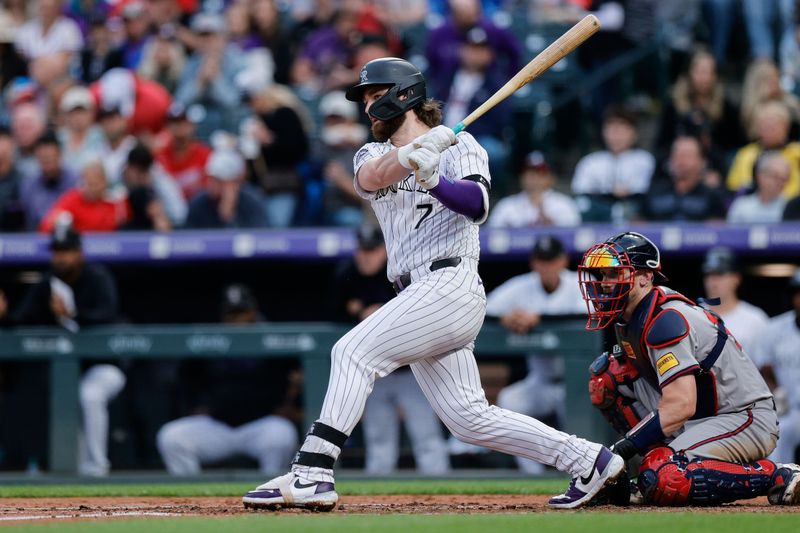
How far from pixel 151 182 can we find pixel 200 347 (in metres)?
1.66

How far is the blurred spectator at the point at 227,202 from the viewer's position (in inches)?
353

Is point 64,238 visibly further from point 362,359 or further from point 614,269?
point 614,269

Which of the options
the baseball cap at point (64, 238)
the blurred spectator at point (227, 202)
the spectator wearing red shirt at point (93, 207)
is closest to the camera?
the baseball cap at point (64, 238)

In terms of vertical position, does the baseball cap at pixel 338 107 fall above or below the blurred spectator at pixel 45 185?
above

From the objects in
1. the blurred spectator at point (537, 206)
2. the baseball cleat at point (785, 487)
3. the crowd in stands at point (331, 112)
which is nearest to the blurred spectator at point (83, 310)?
the crowd in stands at point (331, 112)

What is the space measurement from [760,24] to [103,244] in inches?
204

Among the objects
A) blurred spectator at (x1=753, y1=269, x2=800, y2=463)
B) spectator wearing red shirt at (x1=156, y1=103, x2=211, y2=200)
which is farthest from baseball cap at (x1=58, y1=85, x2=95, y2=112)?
blurred spectator at (x1=753, y1=269, x2=800, y2=463)

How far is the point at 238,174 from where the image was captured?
9.03 m

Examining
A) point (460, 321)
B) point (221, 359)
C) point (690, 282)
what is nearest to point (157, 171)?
point (221, 359)

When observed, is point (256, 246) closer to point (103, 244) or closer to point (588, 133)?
point (103, 244)

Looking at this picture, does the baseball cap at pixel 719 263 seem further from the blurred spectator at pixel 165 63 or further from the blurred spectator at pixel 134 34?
the blurred spectator at pixel 134 34

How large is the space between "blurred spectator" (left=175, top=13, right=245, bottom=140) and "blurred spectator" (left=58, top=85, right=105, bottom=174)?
0.82m

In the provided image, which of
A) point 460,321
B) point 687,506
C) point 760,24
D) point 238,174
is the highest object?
point 760,24

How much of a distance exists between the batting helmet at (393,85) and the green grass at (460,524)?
1.47 meters
